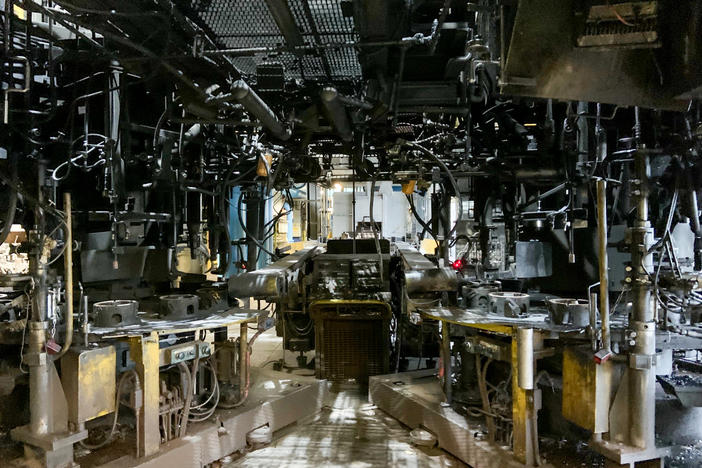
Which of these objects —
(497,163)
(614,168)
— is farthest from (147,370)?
(614,168)

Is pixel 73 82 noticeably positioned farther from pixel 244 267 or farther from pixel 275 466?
pixel 275 466

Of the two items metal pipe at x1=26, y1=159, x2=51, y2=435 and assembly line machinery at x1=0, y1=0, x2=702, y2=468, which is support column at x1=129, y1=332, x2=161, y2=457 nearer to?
assembly line machinery at x1=0, y1=0, x2=702, y2=468

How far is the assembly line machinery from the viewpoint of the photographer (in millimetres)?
2547

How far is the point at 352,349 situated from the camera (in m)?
5.11

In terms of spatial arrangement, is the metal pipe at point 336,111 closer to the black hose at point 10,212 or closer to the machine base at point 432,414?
the black hose at point 10,212

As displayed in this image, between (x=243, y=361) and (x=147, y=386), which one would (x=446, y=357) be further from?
(x=147, y=386)

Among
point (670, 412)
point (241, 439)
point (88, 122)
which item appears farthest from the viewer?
point (88, 122)

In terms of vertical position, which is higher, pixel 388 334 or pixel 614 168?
pixel 614 168

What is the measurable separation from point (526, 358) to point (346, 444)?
179 cm

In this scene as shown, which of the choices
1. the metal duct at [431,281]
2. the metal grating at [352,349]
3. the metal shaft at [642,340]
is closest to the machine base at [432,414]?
the metal grating at [352,349]

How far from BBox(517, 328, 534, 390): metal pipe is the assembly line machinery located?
13mm

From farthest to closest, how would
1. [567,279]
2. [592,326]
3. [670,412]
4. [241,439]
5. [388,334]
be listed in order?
1. [388,334]
2. [567,279]
3. [241,439]
4. [670,412]
5. [592,326]

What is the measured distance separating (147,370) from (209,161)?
2.95 meters

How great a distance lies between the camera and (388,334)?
16.8 feet
